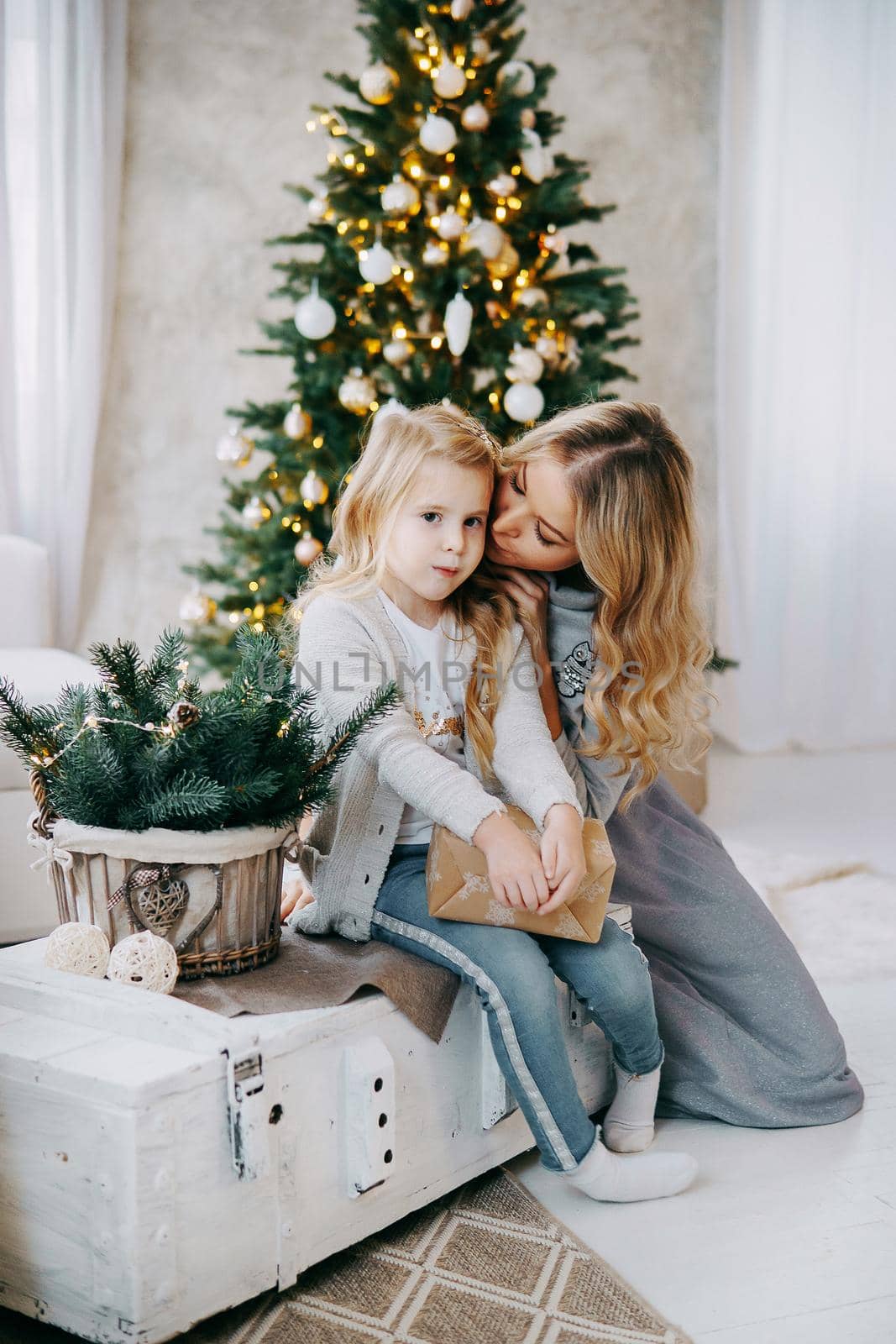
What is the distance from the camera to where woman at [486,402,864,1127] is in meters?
1.54

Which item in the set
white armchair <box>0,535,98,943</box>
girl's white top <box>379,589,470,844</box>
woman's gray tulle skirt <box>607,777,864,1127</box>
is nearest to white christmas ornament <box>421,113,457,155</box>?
white armchair <box>0,535,98,943</box>

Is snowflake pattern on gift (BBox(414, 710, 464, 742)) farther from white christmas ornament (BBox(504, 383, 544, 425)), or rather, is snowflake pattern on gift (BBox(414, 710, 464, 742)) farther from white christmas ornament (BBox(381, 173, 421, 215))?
white christmas ornament (BBox(381, 173, 421, 215))

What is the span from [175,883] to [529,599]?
2.05 feet

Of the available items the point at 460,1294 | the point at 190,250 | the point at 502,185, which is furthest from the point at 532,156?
the point at 460,1294

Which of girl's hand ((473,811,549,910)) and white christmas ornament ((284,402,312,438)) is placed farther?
white christmas ornament ((284,402,312,438))

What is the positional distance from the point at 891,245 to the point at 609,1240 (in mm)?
3739

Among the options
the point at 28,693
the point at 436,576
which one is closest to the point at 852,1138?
the point at 436,576

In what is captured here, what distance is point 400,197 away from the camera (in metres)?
2.73

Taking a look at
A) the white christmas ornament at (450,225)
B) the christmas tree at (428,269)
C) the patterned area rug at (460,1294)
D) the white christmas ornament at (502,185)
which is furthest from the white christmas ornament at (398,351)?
the patterned area rug at (460,1294)

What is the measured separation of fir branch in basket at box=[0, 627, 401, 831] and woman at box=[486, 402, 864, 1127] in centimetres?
36

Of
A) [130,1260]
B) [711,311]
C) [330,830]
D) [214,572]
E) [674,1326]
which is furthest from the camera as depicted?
[711,311]

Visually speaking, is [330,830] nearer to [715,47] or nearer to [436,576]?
[436,576]

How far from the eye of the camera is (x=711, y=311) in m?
4.45

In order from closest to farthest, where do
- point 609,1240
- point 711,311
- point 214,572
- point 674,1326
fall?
point 674,1326 < point 609,1240 < point 214,572 < point 711,311
